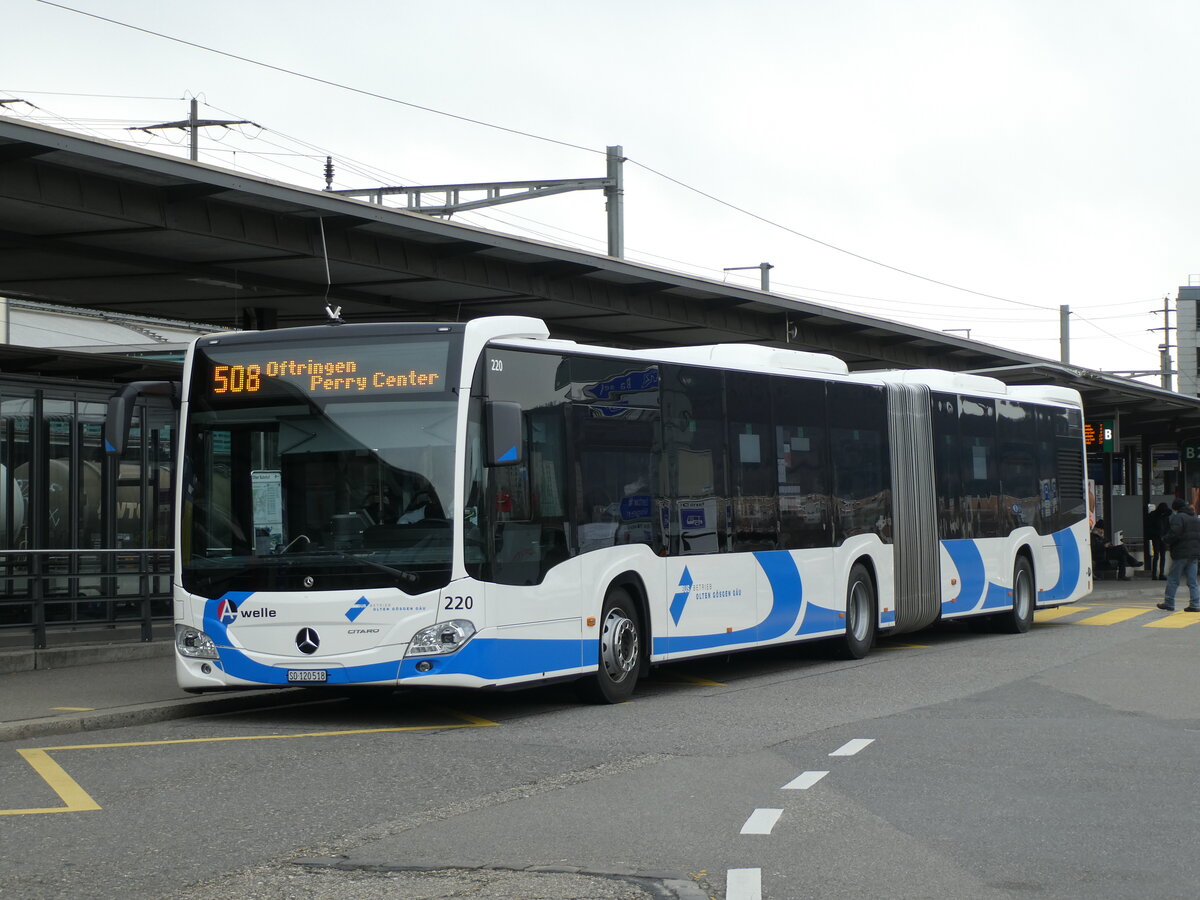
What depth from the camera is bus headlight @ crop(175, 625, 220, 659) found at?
39.8 ft

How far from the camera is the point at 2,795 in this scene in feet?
29.0

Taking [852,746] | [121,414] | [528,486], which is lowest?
[852,746]

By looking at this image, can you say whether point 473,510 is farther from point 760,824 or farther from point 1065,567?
point 1065,567

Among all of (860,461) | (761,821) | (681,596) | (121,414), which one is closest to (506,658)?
(681,596)

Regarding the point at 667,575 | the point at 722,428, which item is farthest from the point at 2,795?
the point at 722,428

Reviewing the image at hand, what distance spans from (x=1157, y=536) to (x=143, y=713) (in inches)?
1055

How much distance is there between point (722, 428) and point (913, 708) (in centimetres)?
367

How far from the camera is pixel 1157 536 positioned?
34312 mm

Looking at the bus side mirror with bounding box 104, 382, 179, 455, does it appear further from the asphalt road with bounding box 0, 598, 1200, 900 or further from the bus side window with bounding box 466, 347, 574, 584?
the bus side window with bounding box 466, 347, 574, 584

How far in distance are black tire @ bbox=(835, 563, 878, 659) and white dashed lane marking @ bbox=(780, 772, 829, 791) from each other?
8.16m

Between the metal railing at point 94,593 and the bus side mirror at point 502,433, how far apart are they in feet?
21.3

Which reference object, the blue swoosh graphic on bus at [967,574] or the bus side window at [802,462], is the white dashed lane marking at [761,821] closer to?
the bus side window at [802,462]

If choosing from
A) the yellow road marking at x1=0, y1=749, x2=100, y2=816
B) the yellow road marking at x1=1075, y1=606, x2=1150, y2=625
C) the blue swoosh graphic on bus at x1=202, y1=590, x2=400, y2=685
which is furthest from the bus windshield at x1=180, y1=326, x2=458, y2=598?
the yellow road marking at x1=1075, y1=606, x2=1150, y2=625

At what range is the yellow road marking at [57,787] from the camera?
831 cm
